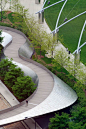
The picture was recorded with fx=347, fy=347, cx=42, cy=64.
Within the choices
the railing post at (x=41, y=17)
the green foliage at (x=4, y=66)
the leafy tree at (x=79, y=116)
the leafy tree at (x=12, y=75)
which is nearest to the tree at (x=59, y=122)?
the leafy tree at (x=79, y=116)

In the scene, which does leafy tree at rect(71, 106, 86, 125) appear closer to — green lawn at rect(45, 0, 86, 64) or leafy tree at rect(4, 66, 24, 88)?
leafy tree at rect(4, 66, 24, 88)

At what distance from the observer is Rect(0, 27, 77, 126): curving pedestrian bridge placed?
4746 cm

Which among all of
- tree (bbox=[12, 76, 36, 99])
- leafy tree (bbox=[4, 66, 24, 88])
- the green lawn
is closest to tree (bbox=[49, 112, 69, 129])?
tree (bbox=[12, 76, 36, 99])

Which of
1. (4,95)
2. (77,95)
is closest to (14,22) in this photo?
(4,95)

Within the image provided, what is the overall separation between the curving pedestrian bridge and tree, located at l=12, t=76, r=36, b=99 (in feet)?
4.05

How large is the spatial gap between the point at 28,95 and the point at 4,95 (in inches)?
237

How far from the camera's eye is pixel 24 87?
53.6 m

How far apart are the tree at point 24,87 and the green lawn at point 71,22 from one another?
16.6 meters

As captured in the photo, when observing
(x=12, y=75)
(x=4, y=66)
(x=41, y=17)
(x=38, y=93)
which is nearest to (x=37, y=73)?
(x=12, y=75)

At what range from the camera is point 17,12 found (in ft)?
264

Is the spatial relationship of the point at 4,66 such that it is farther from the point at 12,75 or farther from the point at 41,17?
the point at 41,17

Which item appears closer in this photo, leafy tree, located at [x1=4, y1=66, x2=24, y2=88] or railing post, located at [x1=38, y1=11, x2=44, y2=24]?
leafy tree, located at [x1=4, y1=66, x2=24, y2=88]

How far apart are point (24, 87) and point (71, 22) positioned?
31.5 m

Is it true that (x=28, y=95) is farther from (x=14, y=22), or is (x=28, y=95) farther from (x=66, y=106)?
(x=14, y=22)
